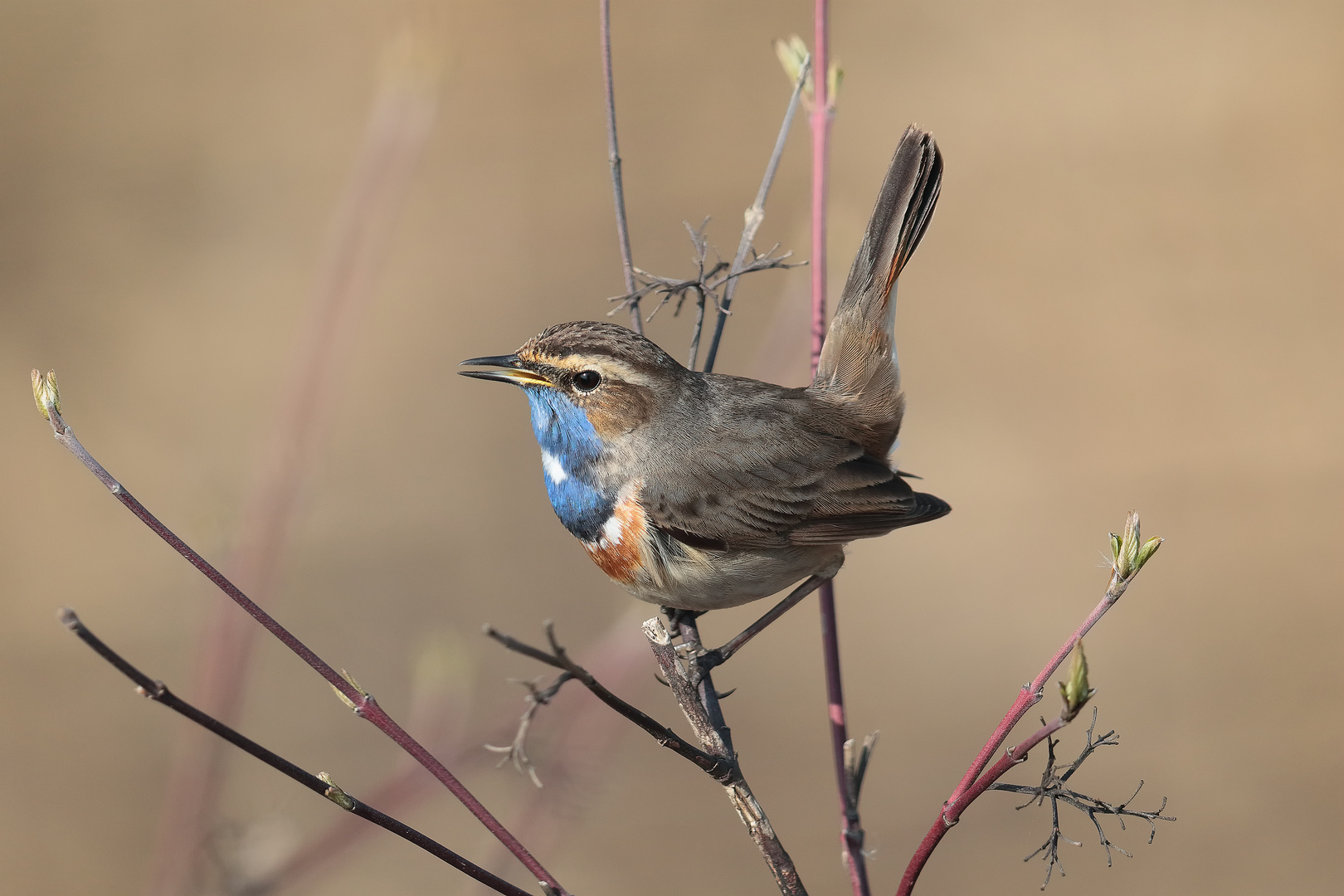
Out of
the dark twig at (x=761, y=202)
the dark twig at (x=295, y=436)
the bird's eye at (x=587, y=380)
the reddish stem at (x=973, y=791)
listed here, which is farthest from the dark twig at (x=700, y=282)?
the reddish stem at (x=973, y=791)

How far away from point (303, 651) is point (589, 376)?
2.42 metres

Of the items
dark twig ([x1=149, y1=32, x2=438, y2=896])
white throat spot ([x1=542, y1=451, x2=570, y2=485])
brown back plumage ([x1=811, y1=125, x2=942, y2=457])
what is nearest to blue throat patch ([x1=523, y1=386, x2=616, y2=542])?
white throat spot ([x1=542, y1=451, x2=570, y2=485])

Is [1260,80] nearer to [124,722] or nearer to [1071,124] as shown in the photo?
[1071,124]

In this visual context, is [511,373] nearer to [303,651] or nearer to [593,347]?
[593,347]

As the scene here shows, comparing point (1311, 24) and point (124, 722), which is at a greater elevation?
point (1311, 24)

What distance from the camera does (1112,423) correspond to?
11078 millimetres

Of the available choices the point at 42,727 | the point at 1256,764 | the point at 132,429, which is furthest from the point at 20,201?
the point at 1256,764

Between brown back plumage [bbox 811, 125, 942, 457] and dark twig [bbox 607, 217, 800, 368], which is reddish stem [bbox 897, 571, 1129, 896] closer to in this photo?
dark twig [bbox 607, 217, 800, 368]

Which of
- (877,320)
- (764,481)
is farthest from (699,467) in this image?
(877,320)

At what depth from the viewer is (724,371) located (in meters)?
10.7

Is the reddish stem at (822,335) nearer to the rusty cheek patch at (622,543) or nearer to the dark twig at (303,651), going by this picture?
the rusty cheek patch at (622,543)

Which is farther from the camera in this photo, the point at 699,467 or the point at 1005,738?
the point at 699,467

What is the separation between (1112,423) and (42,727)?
10125 millimetres

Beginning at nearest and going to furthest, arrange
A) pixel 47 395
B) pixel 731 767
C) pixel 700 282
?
1. pixel 47 395
2. pixel 731 767
3. pixel 700 282
